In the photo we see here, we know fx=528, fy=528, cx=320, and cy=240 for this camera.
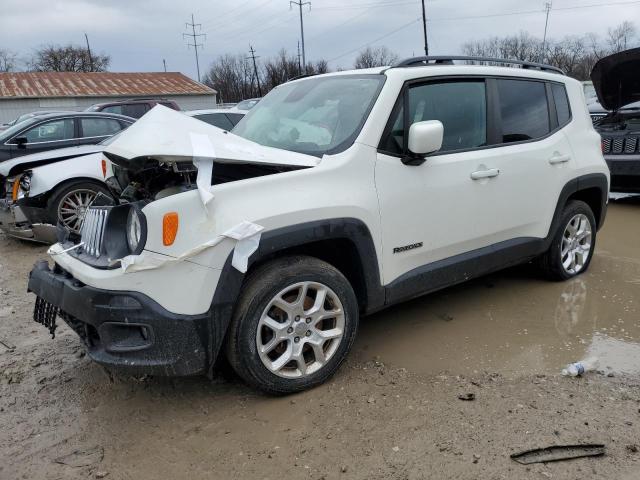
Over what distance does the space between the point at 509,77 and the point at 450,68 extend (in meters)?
0.66

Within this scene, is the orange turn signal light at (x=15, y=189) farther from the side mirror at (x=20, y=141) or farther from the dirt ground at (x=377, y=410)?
the dirt ground at (x=377, y=410)

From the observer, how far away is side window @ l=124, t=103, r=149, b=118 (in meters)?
13.1

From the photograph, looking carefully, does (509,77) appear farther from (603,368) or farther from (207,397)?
(207,397)

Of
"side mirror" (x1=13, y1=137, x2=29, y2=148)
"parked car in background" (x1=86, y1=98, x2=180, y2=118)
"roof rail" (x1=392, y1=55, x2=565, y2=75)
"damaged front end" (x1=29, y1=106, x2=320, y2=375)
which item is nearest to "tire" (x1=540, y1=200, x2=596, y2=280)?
"roof rail" (x1=392, y1=55, x2=565, y2=75)

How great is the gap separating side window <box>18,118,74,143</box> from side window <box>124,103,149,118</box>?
15.3 feet

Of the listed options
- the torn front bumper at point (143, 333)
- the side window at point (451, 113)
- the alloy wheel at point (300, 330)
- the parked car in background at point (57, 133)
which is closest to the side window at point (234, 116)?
the parked car in background at point (57, 133)

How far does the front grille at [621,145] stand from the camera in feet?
24.7

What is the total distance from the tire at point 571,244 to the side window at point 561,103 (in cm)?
72

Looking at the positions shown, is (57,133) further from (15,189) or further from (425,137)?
(425,137)

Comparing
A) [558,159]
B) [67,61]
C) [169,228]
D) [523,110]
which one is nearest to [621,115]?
[558,159]

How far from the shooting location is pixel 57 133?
8.55 meters

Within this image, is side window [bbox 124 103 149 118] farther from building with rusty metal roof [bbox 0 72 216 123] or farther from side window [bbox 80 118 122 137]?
building with rusty metal roof [bbox 0 72 216 123]

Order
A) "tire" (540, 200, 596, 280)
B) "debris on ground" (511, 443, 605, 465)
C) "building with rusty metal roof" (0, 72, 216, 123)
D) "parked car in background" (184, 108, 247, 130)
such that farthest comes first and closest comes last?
1. "building with rusty metal roof" (0, 72, 216, 123)
2. "parked car in background" (184, 108, 247, 130)
3. "tire" (540, 200, 596, 280)
4. "debris on ground" (511, 443, 605, 465)

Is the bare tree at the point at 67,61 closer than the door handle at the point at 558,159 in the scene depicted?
No
